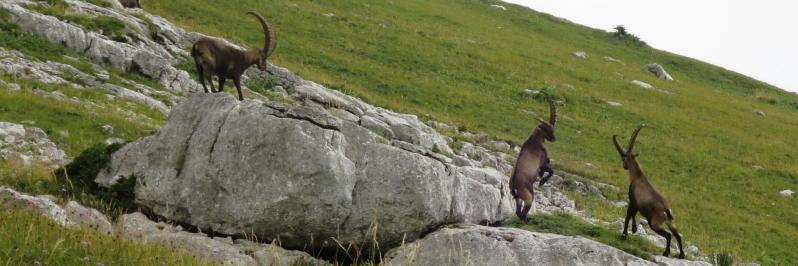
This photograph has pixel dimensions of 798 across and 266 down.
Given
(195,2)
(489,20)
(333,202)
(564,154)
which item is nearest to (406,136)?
(333,202)

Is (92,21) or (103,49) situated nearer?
(103,49)

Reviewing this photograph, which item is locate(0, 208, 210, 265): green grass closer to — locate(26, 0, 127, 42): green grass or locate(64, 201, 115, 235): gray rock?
locate(64, 201, 115, 235): gray rock

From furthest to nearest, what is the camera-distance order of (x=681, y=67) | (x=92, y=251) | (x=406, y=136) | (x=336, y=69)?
(x=681, y=67) < (x=336, y=69) < (x=406, y=136) < (x=92, y=251)

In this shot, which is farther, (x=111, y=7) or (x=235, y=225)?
(x=111, y=7)

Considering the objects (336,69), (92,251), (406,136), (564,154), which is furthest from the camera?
(336,69)

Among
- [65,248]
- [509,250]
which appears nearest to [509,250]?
[509,250]

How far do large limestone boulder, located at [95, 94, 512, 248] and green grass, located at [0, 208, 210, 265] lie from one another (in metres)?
2.82

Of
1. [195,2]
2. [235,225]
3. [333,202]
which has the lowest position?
[195,2]

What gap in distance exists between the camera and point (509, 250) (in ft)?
32.4

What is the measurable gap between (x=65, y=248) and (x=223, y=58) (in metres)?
9.51

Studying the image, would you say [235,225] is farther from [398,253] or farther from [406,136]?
[406,136]

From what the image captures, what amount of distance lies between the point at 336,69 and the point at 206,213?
92.4ft

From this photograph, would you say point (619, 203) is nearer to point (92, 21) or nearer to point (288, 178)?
point (288, 178)

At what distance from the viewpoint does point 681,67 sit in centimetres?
6894
